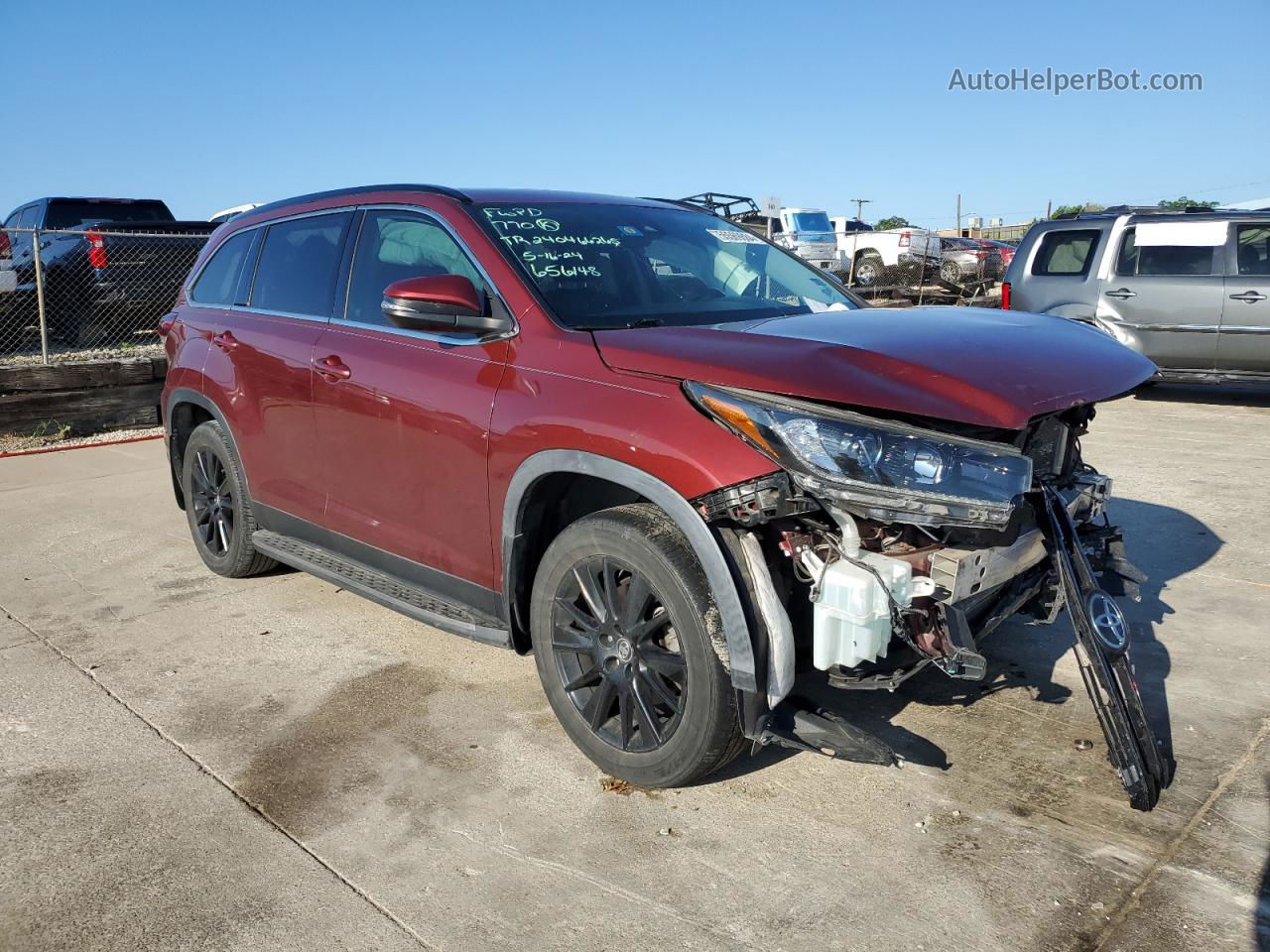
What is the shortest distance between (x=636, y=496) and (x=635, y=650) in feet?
1.54

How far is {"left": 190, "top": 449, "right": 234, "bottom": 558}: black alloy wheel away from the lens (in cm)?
521

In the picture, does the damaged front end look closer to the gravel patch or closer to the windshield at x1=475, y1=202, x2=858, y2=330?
the windshield at x1=475, y1=202, x2=858, y2=330

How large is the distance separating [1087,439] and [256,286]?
672 cm

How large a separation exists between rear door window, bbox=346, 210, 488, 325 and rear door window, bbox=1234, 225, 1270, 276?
8790mm

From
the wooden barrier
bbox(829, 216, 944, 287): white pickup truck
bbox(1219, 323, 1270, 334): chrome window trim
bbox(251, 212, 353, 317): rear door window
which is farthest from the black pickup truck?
bbox(829, 216, 944, 287): white pickup truck

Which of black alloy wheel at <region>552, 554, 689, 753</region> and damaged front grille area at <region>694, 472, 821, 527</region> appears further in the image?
black alloy wheel at <region>552, 554, 689, 753</region>

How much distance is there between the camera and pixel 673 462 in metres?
2.87

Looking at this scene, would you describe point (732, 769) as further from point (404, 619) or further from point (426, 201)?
point (426, 201)

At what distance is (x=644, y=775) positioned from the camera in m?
3.11

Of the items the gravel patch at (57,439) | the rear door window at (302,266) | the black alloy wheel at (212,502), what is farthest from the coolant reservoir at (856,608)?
the gravel patch at (57,439)

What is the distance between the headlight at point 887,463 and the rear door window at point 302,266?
233 cm

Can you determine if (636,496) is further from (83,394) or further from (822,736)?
(83,394)

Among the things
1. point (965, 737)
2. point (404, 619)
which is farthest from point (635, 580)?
point (404, 619)

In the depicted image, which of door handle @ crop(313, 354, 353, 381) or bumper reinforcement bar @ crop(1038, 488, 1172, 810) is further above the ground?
door handle @ crop(313, 354, 353, 381)
